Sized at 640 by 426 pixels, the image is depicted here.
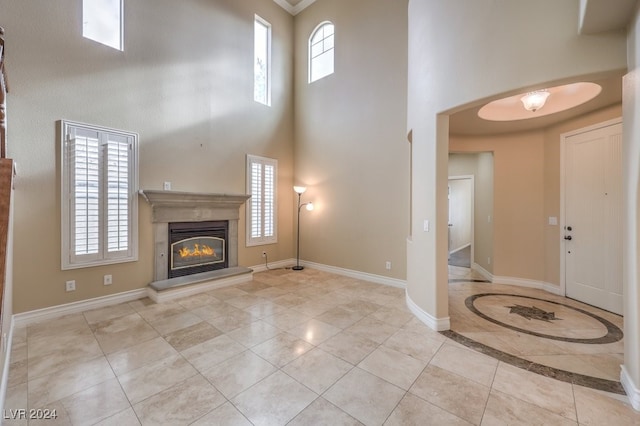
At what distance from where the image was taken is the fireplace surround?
13.7 feet

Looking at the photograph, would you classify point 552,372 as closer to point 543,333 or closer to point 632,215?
point 543,333

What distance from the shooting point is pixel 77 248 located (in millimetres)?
3488

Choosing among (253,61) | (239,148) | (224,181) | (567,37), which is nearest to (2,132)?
(224,181)

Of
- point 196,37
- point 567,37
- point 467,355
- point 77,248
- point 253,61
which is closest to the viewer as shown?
point 567,37

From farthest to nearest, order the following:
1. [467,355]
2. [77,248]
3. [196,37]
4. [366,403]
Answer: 1. [196,37]
2. [77,248]
3. [467,355]
4. [366,403]

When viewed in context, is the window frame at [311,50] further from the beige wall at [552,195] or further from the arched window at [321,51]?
the beige wall at [552,195]

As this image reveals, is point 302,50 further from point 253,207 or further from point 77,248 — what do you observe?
point 77,248

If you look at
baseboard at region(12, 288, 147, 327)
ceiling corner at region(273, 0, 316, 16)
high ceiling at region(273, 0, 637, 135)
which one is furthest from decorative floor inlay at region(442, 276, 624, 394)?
ceiling corner at region(273, 0, 316, 16)

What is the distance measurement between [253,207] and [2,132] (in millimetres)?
3611

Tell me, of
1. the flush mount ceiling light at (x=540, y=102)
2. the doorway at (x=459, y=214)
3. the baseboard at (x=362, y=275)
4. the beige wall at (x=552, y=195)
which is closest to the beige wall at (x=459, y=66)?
the flush mount ceiling light at (x=540, y=102)

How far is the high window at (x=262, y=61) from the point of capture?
573 centimetres

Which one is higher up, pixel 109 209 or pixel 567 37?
pixel 567 37

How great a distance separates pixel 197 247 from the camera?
4.76 metres

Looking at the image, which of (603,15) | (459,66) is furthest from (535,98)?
(603,15)
